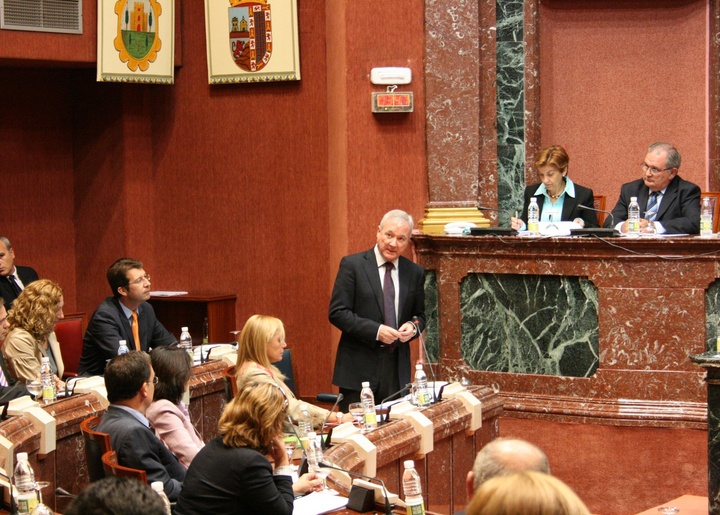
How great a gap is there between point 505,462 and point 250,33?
20.0 ft

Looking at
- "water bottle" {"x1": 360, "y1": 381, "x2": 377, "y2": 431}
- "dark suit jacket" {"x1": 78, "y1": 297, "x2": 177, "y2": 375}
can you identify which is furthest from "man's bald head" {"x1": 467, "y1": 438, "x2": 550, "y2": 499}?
"dark suit jacket" {"x1": 78, "y1": 297, "x2": 177, "y2": 375}

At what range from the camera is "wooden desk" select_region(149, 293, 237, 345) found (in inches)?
315

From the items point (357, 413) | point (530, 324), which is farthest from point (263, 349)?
point (530, 324)

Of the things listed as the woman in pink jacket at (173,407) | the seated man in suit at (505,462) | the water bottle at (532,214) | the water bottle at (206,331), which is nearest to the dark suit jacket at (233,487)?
the woman in pink jacket at (173,407)

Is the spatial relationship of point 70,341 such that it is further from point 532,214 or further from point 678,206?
point 678,206

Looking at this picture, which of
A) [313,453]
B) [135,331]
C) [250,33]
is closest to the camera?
[313,453]

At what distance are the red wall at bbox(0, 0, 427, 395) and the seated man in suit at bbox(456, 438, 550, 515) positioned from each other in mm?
5067

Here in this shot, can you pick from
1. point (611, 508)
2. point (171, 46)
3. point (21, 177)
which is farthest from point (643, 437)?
point (21, 177)

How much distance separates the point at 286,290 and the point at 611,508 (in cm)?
322

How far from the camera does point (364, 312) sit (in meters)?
5.59

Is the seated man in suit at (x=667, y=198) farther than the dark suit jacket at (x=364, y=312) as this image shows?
Yes

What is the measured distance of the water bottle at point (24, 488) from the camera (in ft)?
10.6

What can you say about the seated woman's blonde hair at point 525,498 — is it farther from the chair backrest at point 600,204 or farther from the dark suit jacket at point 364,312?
the chair backrest at point 600,204

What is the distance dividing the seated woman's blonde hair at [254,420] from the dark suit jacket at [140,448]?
49cm
